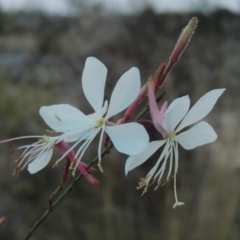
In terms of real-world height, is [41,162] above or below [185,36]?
below

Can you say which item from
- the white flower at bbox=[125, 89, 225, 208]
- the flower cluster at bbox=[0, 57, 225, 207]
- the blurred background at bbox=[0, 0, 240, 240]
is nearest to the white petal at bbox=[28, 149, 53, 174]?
the flower cluster at bbox=[0, 57, 225, 207]

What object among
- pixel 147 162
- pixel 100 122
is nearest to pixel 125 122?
pixel 100 122

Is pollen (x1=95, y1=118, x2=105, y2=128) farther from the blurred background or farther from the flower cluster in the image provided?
the blurred background

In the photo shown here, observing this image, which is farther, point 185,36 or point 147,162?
point 147,162

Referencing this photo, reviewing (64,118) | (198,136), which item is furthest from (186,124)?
(64,118)

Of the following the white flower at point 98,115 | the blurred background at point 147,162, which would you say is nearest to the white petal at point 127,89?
the white flower at point 98,115

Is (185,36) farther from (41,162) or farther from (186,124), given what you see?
(41,162)
